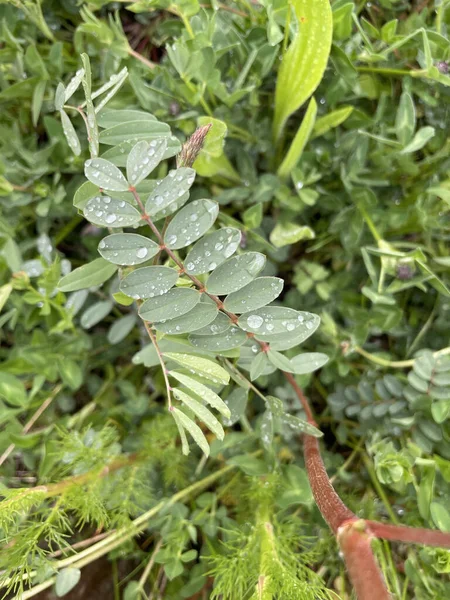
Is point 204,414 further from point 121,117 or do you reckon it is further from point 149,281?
point 121,117

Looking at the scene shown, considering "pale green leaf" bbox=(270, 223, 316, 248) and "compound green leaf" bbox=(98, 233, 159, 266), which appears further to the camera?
"pale green leaf" bbox=(270, 223, 316, 248)

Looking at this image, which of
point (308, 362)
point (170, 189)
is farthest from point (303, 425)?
point (170, 189)

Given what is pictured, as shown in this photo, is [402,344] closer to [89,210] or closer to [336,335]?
[336,335]

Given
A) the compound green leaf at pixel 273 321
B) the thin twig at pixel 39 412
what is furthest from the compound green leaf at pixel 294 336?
the thin twig at pixel 39 412

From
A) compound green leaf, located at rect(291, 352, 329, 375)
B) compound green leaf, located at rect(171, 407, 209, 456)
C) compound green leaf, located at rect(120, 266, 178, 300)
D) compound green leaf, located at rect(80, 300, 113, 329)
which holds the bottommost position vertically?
compound green leaf, located at rect(80, 300, 113, 329)

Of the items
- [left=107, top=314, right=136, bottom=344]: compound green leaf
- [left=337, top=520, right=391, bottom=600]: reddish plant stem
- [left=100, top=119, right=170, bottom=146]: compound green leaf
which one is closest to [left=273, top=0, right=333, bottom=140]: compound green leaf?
[left=100, top=119, right=170, bottom=146]: compound green leaf

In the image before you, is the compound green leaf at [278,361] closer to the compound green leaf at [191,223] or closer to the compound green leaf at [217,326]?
the compound green leaf at [217,326]

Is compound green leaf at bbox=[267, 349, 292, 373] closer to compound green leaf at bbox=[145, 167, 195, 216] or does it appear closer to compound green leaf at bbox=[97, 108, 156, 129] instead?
compound green leaf at bbox=[145, 167, 195, 216]
